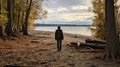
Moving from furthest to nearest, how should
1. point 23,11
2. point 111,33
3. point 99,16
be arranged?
point 23,11 → point 99,16 → point 111,33

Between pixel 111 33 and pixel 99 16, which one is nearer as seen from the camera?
pixel 111 33

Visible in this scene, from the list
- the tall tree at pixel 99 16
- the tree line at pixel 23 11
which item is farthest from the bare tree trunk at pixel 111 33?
the tall tree at pixel 99 16

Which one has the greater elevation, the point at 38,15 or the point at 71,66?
the point at 38,15

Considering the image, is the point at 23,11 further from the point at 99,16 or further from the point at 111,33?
the point at 111,33

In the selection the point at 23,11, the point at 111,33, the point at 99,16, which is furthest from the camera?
the point at 23,11

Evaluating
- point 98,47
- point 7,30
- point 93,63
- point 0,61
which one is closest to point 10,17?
point 7,30

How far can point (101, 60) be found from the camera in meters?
18.2

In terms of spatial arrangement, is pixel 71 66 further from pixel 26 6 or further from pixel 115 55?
pixel 26 6

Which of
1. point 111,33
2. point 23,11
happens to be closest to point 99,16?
point 23,11

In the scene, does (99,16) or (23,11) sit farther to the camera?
(23,11)

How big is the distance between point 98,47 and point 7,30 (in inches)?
514

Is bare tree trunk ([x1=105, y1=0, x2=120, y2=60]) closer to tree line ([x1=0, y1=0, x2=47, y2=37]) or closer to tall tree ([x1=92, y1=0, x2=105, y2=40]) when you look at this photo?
tree line ([x1=0, y1=0, x2=47, y2=37])

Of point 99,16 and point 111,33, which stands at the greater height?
point 99,16

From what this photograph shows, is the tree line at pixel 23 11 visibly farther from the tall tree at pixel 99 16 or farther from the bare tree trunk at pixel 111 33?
the bare tree trunk at pixel 111 33
